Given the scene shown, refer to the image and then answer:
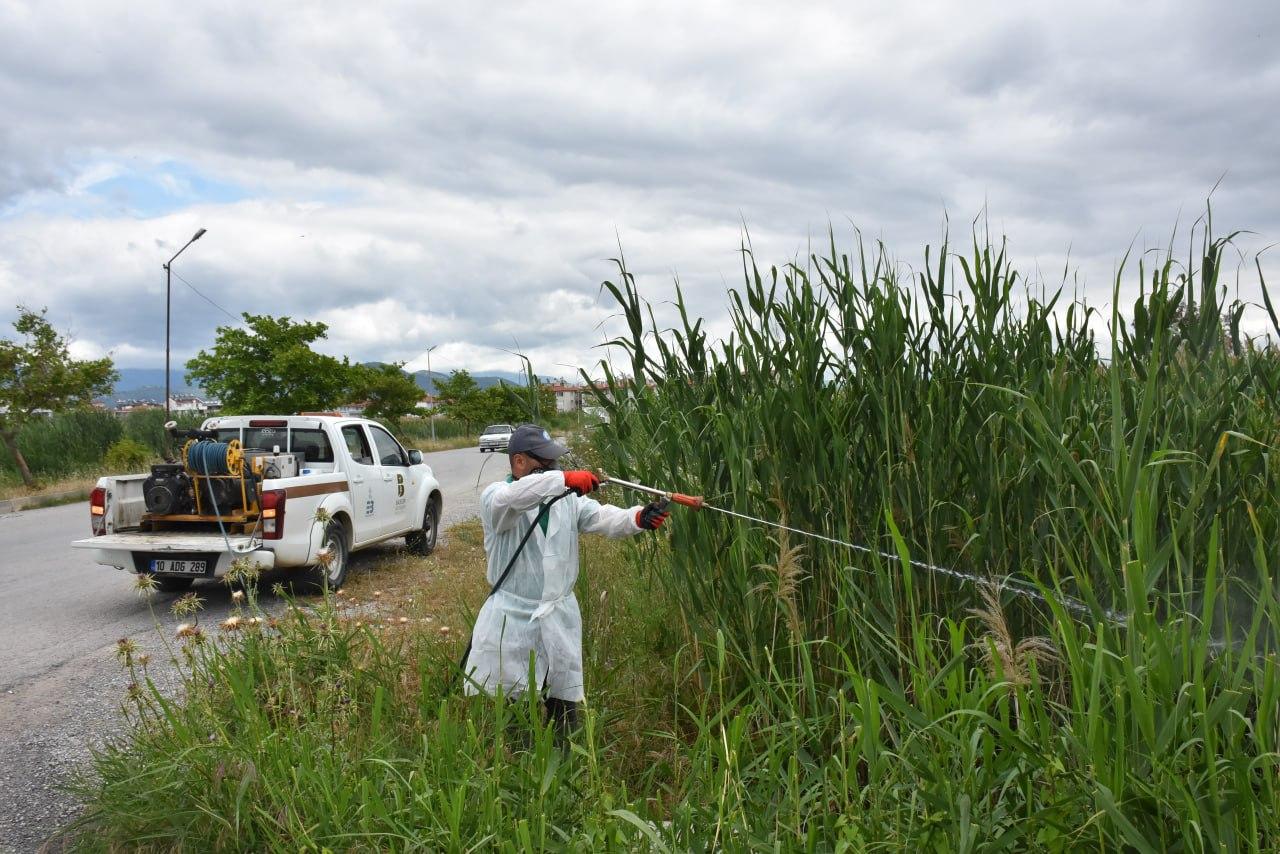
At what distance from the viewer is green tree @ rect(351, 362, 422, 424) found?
51.0 metres

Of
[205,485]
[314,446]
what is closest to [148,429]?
[314,446]

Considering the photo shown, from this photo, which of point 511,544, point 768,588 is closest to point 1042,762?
point 768,588

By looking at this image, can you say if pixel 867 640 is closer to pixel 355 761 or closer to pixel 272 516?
pixel 355 761

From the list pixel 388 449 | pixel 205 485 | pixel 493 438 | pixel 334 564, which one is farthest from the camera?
pixel 493 438

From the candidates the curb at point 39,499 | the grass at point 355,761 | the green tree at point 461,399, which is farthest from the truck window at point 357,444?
the green tree at point 461,399

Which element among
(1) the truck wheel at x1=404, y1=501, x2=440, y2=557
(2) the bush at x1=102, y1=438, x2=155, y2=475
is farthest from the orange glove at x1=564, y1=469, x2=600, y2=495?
(2) the bush at x1=102, y1=438, x2=155, y2=475

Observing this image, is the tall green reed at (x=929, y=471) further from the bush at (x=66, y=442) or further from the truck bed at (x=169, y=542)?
the bush at (x=66, y=442)

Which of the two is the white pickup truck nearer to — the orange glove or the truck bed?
the truck bed

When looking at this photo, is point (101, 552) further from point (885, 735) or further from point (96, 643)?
point (885, 735)

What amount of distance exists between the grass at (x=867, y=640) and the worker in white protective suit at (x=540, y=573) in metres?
0.17

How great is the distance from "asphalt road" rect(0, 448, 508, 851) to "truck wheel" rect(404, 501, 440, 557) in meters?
0.52

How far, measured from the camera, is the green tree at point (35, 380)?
20.1 metres

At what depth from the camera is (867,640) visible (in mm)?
2863

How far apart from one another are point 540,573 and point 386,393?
51.3 metres
